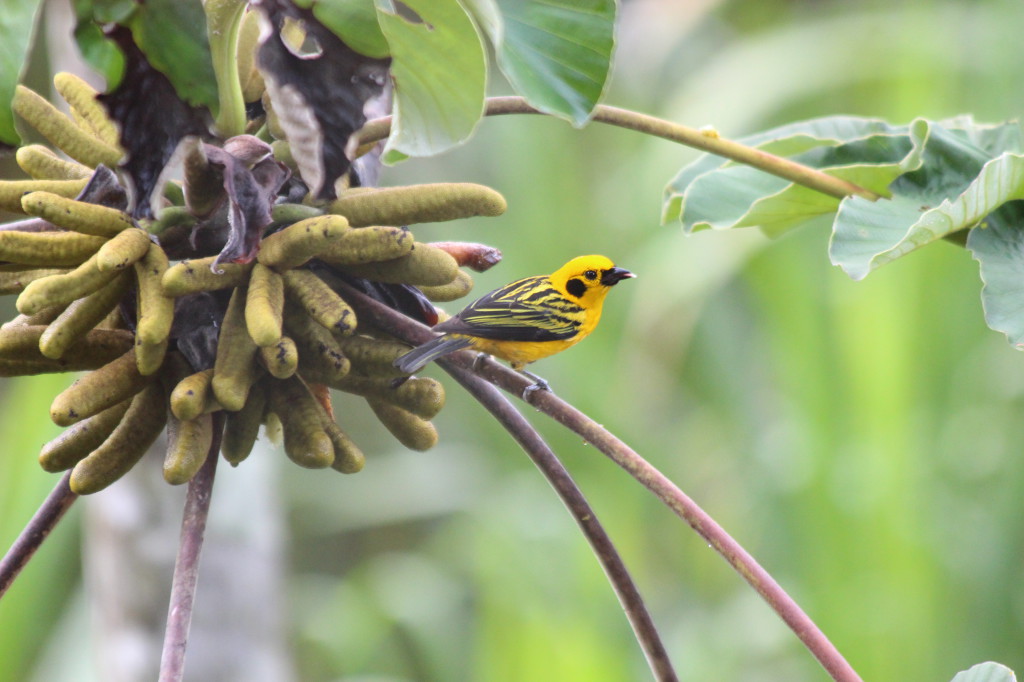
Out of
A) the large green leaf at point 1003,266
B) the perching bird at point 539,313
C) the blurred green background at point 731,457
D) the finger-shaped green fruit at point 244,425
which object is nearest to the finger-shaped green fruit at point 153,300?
the finger-shaped green fruit at point 244,425

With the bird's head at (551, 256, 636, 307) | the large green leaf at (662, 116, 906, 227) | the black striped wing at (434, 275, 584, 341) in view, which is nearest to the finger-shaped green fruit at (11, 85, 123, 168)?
the black striped wing at (434, 275, 584, 341)

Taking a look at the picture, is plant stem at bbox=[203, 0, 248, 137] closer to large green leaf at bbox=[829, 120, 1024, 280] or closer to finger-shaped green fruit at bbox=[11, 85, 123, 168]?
finger-shaped green fruit at bbox=[11, 85, 123, 168]

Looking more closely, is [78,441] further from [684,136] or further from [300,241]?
[684,136]

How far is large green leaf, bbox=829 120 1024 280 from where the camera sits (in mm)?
848

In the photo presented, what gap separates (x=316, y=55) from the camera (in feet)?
2.48

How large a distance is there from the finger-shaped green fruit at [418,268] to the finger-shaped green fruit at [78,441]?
0.71ft

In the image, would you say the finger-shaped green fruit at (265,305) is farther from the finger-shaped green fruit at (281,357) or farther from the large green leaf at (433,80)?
the large green leaf at (433,80)

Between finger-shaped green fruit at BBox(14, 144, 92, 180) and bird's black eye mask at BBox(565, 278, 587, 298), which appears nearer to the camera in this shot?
finger-shaped green fruit at BBox(14, 144, 92, 180)

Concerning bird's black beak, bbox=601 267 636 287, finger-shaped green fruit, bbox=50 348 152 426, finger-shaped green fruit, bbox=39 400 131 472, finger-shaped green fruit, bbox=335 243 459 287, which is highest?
finger-shaped green fruit, bbox=335 243 459 287

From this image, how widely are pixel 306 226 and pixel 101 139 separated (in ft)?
0.79

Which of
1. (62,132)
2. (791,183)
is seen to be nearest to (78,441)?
(62,132)

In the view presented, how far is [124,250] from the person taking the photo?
0.68 metres

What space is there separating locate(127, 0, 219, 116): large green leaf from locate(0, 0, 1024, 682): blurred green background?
1.26 metres

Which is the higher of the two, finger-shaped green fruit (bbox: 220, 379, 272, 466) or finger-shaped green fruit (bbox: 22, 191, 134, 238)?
finger-shaped green fruit (bbox: 22, 191, 134, 238)
